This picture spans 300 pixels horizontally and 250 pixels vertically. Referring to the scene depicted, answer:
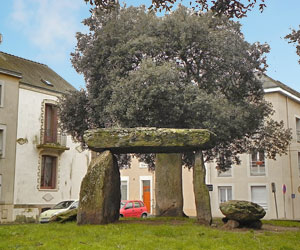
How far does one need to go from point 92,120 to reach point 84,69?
2473 mm

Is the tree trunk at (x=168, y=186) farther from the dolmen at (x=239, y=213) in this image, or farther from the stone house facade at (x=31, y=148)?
the stone house facade at (x=31, y=148)

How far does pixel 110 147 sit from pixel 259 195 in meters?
24.9

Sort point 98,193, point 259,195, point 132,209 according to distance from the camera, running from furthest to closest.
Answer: point 259,195 < point 132,209 < point 98,193

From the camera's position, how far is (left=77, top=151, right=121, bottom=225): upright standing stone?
14.1m

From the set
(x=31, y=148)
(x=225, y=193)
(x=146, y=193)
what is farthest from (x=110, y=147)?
(x=146, y=193)

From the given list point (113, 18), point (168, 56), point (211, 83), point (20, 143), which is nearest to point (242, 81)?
point (211, 83)

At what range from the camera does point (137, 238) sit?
11.4 m

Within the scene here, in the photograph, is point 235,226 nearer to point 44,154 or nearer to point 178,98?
point 178,98

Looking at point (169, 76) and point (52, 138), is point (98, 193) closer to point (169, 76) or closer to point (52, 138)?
point (169, 76)

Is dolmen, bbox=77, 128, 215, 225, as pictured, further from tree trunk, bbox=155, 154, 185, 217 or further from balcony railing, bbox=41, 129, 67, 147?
balcony railing, bbox=41, 129, 67, 147

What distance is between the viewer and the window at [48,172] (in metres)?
30.8

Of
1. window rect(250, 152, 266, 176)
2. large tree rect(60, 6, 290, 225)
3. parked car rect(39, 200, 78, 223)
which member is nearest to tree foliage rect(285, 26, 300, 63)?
large tree rect(60, 6, 290, 225)

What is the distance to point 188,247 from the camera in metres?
10.4

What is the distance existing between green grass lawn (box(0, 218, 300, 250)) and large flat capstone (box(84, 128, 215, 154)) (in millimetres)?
2567
